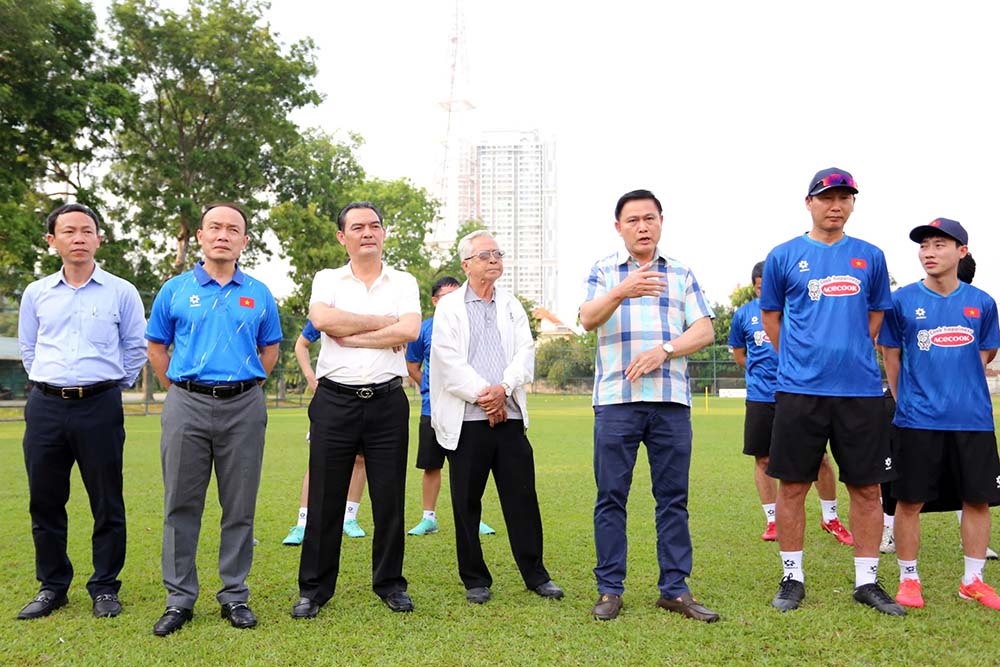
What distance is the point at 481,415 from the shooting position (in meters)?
4.75

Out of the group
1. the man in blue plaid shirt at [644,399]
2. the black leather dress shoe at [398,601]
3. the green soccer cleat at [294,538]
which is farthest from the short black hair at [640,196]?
the green soccer cleat at [294,538]

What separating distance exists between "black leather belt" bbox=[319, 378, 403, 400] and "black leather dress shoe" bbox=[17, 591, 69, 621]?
1.78 meters

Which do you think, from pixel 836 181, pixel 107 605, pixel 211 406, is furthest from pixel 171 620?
pixel 836 181

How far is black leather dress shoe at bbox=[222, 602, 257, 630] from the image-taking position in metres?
4.05

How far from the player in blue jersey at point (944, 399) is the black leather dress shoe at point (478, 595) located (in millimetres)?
2248

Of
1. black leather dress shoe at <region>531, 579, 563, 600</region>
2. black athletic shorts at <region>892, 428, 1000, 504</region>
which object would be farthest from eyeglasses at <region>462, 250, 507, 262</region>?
black athletic shorts at <region>892, 428, 1000, 504</region>

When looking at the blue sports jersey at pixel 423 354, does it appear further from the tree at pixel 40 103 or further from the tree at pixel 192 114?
the tree at pixel 192 114

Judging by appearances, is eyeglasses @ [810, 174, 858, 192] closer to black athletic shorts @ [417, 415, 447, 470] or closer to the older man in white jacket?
the older man in white jacket

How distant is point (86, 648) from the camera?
371 cm

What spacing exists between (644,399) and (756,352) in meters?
2.58

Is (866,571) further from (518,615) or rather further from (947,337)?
(518,615)

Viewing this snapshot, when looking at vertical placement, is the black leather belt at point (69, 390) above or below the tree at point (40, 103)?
below

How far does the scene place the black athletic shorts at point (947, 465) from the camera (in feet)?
14.9

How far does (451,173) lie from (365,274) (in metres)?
115
